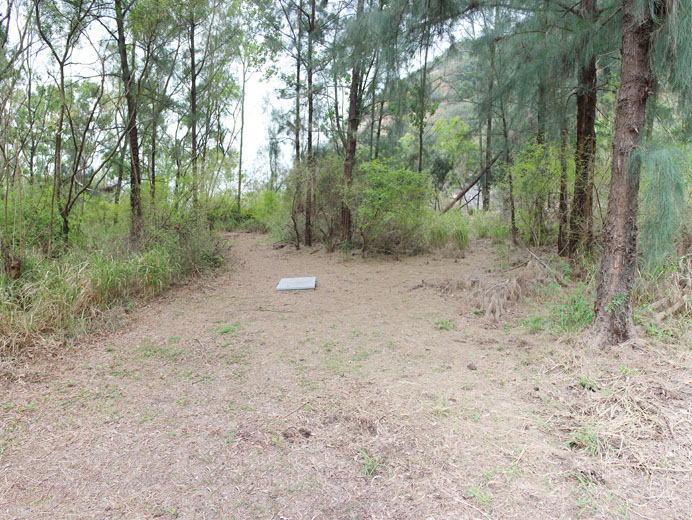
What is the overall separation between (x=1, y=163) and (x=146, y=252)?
5.88ft

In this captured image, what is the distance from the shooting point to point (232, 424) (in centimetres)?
217

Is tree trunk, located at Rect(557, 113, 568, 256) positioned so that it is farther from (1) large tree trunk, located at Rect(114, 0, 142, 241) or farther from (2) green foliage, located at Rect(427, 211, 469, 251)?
(1) large tree trunk, located at Rect(114, 0, 142, 241)

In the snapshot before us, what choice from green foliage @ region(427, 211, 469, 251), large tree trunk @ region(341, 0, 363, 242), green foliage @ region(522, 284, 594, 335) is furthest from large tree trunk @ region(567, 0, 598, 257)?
large tree trunk @ region(341, 0, 363, 242)

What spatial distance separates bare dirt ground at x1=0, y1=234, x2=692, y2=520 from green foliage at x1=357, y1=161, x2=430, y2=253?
141 inches

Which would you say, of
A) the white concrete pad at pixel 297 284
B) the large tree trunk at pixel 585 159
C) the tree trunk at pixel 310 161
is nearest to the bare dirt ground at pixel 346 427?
the white concrete pad at pixel 297 284

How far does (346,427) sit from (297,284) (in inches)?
137

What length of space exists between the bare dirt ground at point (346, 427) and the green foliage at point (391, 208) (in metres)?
3.58

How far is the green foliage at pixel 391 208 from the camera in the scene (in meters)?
6.88

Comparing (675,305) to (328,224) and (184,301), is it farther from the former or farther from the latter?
(328,224)

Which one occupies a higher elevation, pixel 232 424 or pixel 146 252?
pixel 146 252

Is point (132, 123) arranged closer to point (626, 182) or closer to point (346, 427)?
point (346, 427)

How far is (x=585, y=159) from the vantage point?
4820 mm

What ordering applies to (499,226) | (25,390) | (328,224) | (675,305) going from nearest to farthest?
1. (25,390)
2. (675,305)
3. (499,226)
4. (328,224)

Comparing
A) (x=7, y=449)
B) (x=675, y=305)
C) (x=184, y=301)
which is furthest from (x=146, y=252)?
(x=675, y=305)
